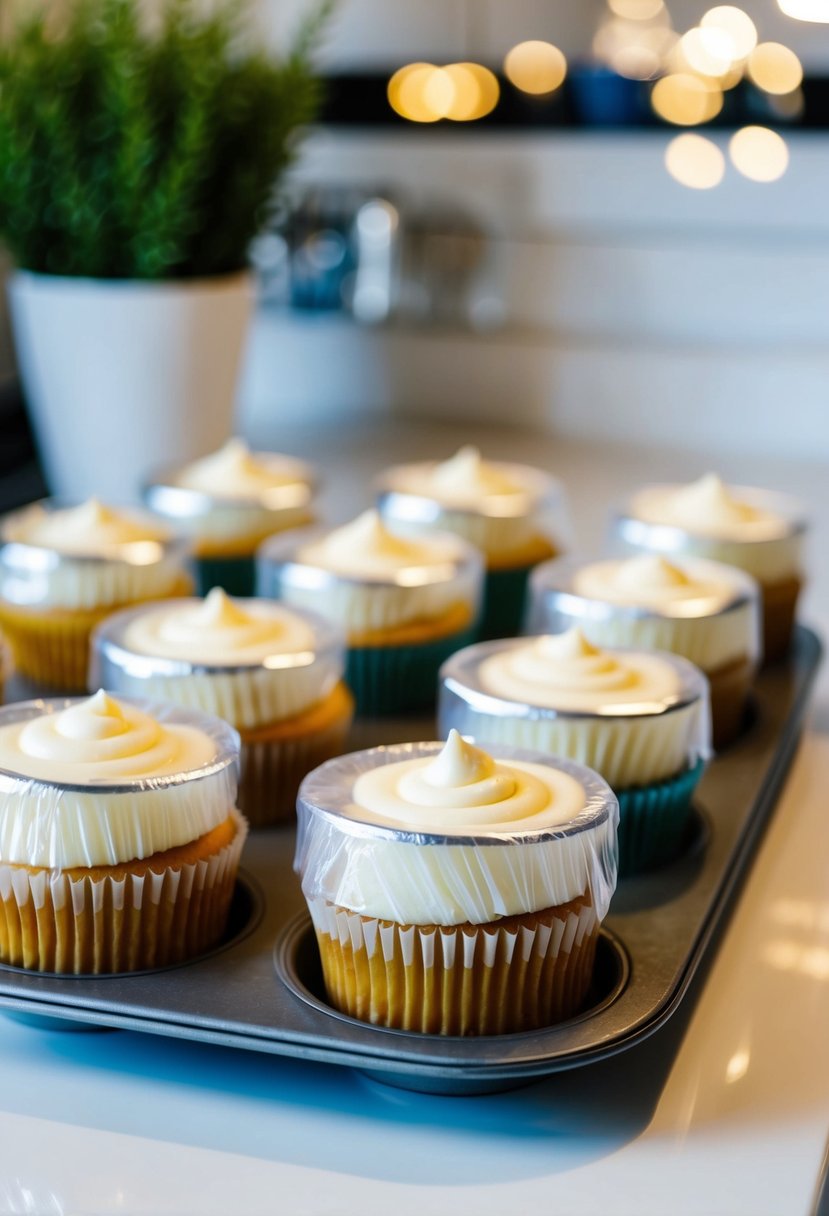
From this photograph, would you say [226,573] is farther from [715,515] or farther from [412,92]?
[412,92]

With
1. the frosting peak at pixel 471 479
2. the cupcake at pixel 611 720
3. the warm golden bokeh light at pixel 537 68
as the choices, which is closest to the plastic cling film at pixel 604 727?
the cupcake at pixel 611 720

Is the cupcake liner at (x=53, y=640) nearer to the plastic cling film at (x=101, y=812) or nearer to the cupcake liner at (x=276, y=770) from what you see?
the cupcake liner at (x=276, y=770)

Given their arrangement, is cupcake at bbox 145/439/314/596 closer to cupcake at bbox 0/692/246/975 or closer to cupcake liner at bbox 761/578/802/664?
cupcake liner at bbox 761/578/802/664

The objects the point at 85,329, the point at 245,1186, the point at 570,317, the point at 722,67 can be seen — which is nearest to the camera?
the point at 245,1186

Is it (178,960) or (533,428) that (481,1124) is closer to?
(178,960)

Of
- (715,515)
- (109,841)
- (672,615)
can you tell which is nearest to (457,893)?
(109,841)

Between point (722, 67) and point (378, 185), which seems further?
point (378, 185)

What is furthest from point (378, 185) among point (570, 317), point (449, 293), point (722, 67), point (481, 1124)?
point (481, 1124)
